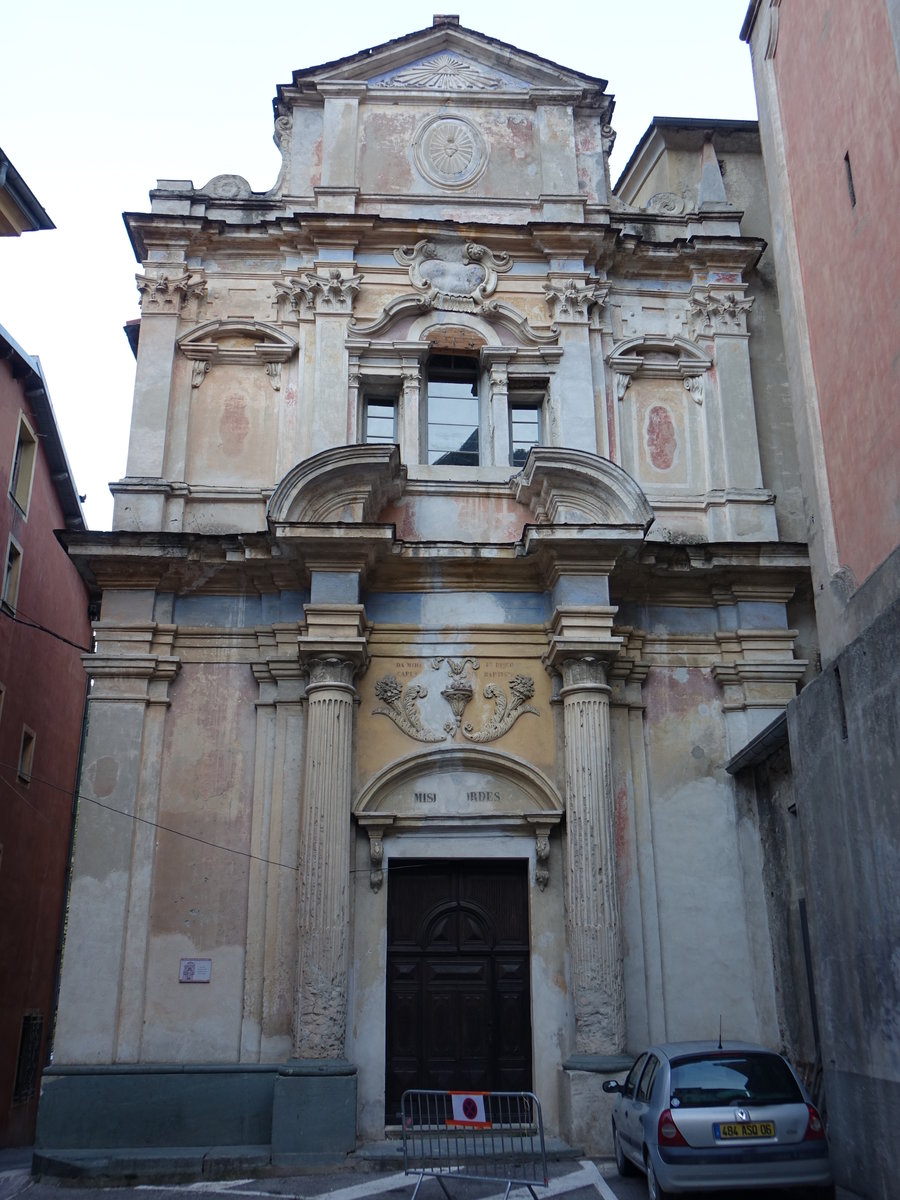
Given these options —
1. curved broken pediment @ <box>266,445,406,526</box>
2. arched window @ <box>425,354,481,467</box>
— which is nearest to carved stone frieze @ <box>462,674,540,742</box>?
curved broken pediment @ <box>266,445,406,526</box>

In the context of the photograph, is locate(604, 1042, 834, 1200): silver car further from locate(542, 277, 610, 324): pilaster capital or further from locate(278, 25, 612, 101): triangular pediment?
locate(278, 25, 612, 101): triangular pediment

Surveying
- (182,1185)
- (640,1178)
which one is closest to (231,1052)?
(182,1185)

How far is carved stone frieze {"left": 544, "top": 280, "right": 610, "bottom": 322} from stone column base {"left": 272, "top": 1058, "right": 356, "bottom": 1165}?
972 centimetres

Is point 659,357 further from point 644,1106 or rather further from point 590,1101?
point 644,1106

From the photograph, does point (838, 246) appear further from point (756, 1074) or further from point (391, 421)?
point (756, 1074)

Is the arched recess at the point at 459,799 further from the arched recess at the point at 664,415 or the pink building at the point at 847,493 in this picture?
the arched recess at the point at 664,415

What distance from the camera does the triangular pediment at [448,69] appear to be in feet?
55.2

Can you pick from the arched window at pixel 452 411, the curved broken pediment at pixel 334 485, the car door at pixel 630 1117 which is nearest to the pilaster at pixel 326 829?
the curved broken pediment at pixel 334 485

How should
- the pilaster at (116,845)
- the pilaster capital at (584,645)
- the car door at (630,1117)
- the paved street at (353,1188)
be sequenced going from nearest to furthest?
1. the car door at (630,1117)
2. the paved street at (353,1188)
3. the pilaster at (116,845)
4. the pilaster capital at (584,645)

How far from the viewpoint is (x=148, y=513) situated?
14.5 metres

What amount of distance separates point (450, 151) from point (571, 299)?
2965 mm

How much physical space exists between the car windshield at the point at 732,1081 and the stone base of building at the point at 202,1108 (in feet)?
13.4

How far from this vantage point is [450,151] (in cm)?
1680

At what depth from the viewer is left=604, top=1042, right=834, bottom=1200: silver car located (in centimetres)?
854
